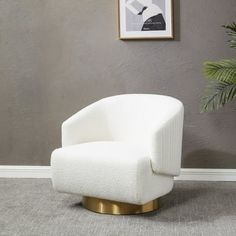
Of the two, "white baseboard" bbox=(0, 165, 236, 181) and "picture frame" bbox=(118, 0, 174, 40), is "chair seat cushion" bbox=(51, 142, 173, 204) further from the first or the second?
"picture frame" bbox=(118, 0, 174, 40)

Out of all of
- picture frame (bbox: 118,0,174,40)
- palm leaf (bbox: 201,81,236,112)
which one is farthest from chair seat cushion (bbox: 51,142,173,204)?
picture frame (bbox: 118,0,174,40)

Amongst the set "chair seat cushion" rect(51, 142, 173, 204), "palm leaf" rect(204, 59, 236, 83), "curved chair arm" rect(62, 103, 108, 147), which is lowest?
"chair seat cushion" rect(51, 142, 173, 204)

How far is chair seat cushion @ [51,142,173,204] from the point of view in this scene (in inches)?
117

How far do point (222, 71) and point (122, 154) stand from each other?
0.86 m

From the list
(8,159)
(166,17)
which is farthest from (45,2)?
(8,159)

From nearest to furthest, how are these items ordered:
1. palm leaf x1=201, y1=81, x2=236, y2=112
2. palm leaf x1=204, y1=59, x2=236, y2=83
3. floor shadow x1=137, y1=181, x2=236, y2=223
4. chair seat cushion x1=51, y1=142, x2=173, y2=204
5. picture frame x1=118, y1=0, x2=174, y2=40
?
chair seat cushion x1=51, y1=142, x2=173, y2=204 < floor shadow x1=137, y1=181, x2=236, y2=223 < palm leaf x1=204, y1=59, x2=236, y2=83 < palm leaf x1=201, y1=81, x2=236, y2=112 < picture frame x1=118, y1=0, x2=174, y2=40

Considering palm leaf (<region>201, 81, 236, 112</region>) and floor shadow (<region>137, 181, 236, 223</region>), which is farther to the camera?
palm leaf (<region>201, 81, 236, 112</region>)

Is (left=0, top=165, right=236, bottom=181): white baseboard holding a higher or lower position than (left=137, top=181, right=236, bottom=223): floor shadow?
higher

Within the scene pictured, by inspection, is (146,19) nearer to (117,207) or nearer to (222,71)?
(222,71)

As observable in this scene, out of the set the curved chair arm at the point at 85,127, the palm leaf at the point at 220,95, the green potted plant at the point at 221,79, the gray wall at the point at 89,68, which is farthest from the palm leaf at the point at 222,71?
the curved chair arm at the point at 85,127

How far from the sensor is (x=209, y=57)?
13.1ft

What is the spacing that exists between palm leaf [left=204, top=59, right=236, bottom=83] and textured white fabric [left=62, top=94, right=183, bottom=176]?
0.28 meters

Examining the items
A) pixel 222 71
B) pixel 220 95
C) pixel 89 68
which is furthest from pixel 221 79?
pixel 89 68

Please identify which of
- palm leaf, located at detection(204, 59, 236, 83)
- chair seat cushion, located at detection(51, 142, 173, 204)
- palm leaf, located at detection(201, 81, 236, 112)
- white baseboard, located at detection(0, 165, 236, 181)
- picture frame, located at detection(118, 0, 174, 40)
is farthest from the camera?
white baseboard, located at detection(0, 165, 236, 181)
